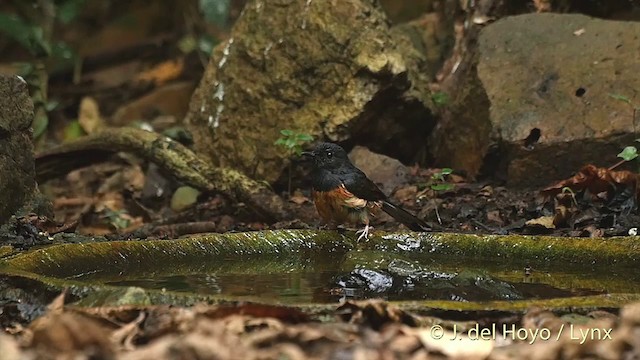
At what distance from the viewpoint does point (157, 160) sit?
5.95 m

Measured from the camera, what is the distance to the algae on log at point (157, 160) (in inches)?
222

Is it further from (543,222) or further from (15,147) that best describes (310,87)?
(15,147)

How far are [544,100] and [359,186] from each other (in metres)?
1.83

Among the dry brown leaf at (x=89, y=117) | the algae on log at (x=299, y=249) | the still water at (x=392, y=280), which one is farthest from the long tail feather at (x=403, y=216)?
the dry brown leaf at (x=89, y=117)

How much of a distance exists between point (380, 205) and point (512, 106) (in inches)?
62.1

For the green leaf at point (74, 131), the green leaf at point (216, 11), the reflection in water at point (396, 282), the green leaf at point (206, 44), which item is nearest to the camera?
the reflection in water at point (396, 282)

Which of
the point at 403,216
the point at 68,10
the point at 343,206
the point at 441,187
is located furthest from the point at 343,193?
the point at 68,10

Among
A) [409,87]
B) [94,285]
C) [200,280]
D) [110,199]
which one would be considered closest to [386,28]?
[409,87]

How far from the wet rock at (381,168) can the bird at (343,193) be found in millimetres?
1174

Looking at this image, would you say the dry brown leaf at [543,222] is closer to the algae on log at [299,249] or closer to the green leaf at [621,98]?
the green leaf at [621,98]

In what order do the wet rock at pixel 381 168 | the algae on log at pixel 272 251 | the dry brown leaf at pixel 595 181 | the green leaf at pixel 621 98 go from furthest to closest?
the wet rock at pixel 381 168 → the green leaf at pixel 621 98 → the dry brown leaf at pixel 595 181 → the algae on log at pixel 272 251

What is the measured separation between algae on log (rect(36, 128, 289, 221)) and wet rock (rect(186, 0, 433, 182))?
62cm

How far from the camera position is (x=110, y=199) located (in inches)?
276

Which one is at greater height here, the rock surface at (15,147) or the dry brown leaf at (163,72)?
the rock surface at (15,147)
